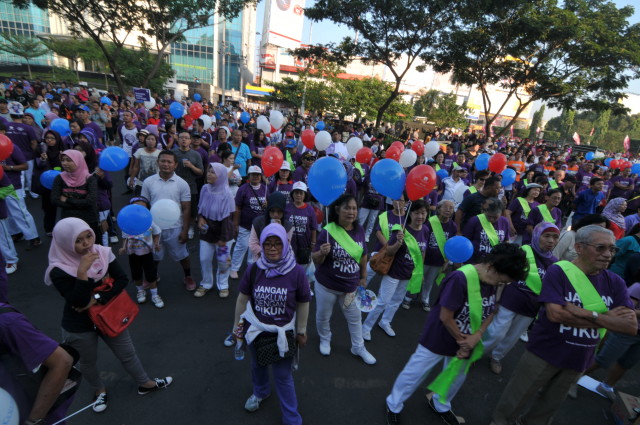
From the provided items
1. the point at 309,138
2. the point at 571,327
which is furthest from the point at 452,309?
the point at 309,138

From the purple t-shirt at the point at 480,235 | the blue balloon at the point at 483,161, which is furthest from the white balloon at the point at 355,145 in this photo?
the purple t-shirt at the point at 480,235

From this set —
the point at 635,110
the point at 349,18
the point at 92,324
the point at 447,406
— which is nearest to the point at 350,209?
the point at 447,406

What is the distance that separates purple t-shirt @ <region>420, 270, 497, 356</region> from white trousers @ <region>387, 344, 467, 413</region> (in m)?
0.08

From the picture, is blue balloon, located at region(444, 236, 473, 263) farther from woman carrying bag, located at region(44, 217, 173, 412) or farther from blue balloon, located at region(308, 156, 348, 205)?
woman carrying bag, located at region(44, 217, 173, 412)

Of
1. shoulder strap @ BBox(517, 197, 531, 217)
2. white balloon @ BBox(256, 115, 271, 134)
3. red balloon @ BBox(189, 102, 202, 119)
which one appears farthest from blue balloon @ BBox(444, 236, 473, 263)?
red balloon @ BBox(189, 102, 202, 119)

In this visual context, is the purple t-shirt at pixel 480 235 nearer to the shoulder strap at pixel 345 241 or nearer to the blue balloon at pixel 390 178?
the blue balloon at pixel 390 178

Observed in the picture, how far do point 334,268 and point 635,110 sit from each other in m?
105

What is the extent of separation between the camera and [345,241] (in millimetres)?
3076

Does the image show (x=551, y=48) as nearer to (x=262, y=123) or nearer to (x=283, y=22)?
(x=262, y=123)

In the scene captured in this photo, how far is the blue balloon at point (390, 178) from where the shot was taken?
375 centimetres

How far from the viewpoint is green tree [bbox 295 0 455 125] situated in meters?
12.4

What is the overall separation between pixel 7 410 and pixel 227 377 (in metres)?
1.98

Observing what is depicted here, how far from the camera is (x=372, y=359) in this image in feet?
11.4

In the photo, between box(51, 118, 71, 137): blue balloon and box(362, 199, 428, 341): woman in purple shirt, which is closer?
box(362, 199, 428, 341): woman in purple shirt
